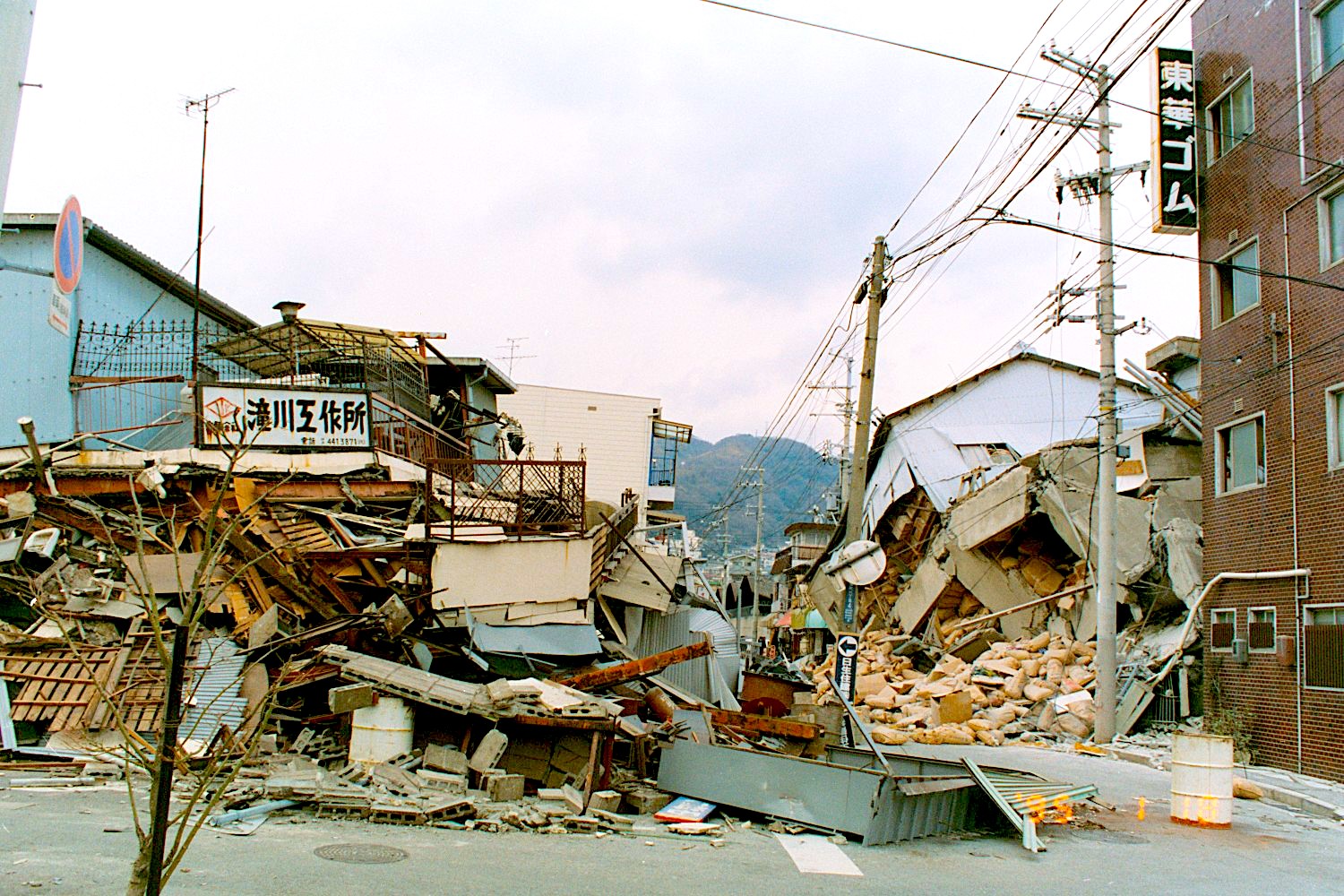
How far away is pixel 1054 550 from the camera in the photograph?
2966 cm

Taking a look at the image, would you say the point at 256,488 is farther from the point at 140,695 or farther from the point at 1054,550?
the point at 1054,550

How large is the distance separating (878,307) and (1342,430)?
389 inches

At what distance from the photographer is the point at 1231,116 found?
19.3 meters

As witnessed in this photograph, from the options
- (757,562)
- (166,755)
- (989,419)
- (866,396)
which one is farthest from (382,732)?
(757,562)

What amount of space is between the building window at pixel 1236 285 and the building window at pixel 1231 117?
6.58ft

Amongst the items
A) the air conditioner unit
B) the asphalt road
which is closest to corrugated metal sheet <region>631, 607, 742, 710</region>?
the asphalt road

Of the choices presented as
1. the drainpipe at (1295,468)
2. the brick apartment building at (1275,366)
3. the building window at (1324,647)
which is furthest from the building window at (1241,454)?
the building window at (1324,647)

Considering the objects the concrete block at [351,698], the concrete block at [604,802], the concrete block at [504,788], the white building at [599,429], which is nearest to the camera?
the concrete block at [604,802]

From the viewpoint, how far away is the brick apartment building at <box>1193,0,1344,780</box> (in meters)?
16.2

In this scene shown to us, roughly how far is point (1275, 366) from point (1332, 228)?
92.4 inches

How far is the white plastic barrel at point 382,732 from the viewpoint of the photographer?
12055 mm

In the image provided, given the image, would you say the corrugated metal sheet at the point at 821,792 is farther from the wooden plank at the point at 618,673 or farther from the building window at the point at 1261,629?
the building window at the point at 1261,629

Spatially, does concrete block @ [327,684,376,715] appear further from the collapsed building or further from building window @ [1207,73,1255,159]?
building window @ [1207,73,1255,159]

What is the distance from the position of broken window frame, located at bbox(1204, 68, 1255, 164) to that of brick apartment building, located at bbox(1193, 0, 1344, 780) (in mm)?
33
